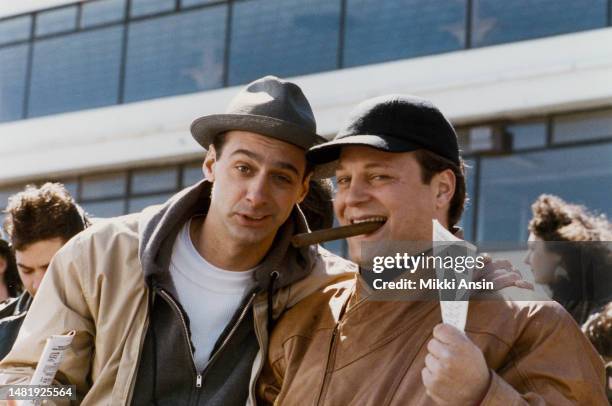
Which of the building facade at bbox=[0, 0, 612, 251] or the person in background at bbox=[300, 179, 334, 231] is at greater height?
the building facade at bbox=[0, 0, 612, 251]

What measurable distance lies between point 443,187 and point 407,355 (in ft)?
1.93

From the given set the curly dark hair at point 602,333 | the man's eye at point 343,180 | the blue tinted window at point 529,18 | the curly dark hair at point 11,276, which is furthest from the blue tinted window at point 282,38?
the man's eye at point 343,180

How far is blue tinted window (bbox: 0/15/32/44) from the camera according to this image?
17.5 m

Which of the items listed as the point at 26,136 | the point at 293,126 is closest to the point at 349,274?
the point at 293,126

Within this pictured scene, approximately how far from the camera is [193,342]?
369 centimetres

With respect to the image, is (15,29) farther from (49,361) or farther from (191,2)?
(49,361)

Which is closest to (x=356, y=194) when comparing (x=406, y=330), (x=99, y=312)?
(x=406, y=330)

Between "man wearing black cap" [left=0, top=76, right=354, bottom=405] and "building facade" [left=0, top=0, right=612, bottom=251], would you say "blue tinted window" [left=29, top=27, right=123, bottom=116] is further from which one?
"man wearing black cap" [left=0, top=76, right=354, bottom=405]

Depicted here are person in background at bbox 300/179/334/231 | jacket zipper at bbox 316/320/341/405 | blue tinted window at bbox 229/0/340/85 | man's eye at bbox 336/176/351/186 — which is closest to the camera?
jacket zipper at bbox 316/320/341/405

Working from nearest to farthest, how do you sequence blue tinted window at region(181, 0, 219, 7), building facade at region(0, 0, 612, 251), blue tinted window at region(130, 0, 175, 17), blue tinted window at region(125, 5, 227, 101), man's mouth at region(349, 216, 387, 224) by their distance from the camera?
1. man's mouth at region(349, 216, 387, 224)
2. building facade at region(0, 0, 612, 251)
3. blue tinted window at region(125, 5, 227, 101)
4. blue tinted window at region(181, 0, 219, 7)
5. blue tinted window at region(130, 0, 175, 17)

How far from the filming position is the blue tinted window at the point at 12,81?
1745cm

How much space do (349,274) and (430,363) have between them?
1096 millimetres

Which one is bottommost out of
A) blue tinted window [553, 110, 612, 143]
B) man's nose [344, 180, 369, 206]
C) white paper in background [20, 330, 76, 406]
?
white paper in background [20, 330, 76, 406]

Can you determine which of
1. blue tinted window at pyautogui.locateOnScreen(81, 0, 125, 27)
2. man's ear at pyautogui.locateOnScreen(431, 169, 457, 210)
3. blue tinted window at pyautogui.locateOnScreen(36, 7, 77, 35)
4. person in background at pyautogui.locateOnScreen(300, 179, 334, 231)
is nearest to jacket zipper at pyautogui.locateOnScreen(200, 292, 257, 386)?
man's ear at pyautogui.locateOnScreen(431, 169, 457, 210)
